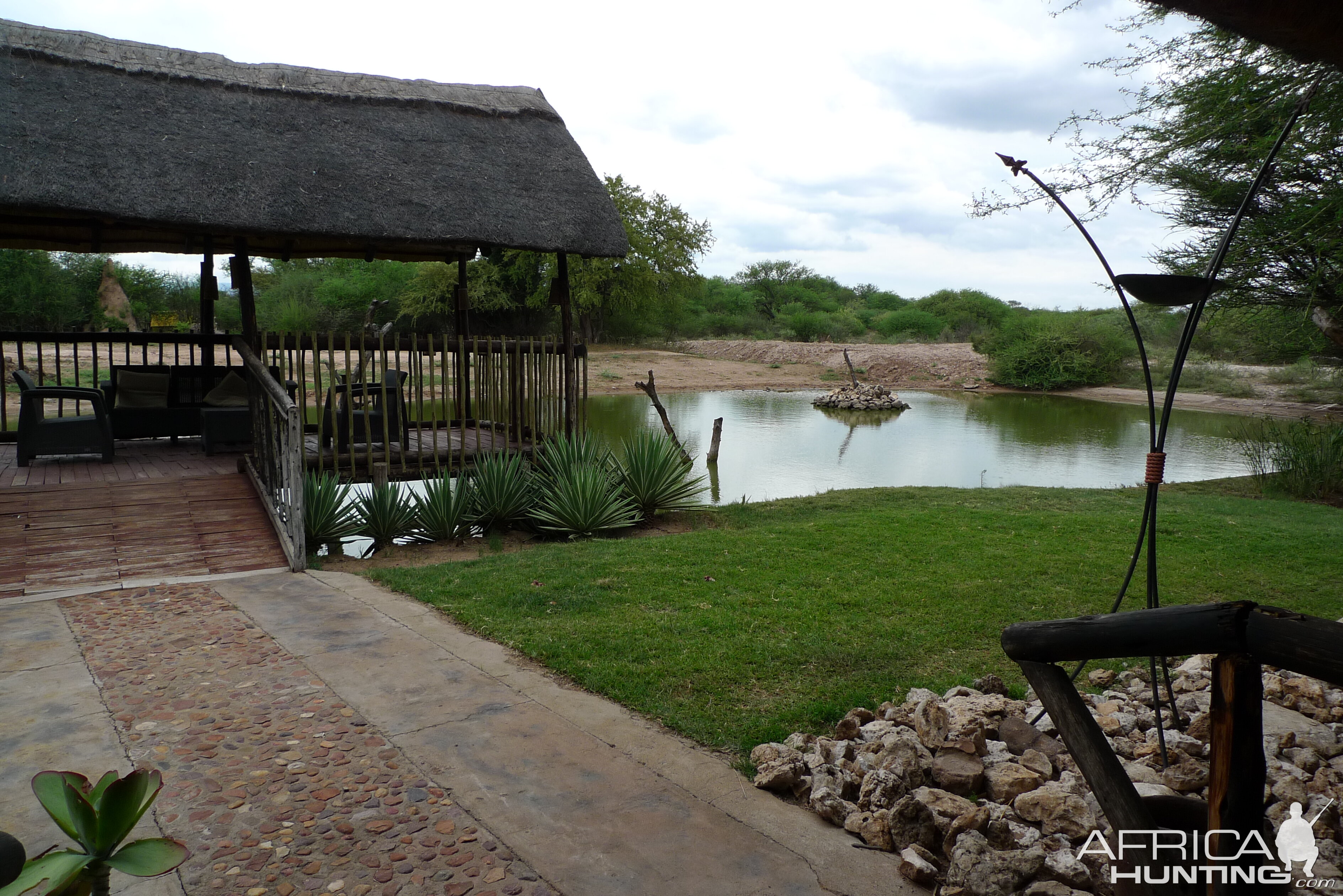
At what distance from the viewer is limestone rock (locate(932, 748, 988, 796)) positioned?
10.9ft

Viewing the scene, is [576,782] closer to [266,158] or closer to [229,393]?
[266,158]

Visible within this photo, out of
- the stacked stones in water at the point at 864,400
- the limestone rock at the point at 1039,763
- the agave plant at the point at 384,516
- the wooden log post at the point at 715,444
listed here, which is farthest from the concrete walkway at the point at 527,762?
the stacked stones in water at the point at 864,400

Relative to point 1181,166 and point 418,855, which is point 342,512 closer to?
point 418,855

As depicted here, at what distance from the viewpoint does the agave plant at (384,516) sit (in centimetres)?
838

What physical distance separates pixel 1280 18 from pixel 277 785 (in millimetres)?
3608

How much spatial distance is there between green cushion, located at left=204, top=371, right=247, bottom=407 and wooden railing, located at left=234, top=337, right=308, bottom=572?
1.41 m

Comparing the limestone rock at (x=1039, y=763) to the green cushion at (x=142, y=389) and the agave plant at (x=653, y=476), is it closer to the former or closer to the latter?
the agave plant at (x=653, y=476)

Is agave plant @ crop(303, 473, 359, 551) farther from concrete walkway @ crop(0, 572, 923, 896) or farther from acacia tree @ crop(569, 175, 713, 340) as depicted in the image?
acacia tree @ crop(569, 175, 713, 340)

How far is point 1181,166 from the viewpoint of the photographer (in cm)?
1172

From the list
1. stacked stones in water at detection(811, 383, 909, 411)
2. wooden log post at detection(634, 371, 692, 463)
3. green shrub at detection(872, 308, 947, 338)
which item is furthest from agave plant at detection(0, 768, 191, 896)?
green shrub at detection(872, 308, 947, 338)

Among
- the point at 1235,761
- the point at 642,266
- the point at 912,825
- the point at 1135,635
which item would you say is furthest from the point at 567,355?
the point at 642,266

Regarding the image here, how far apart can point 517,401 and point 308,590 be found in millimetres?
4128

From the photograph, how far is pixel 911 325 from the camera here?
66875mm

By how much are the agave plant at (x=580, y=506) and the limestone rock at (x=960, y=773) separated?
5.98 metres
